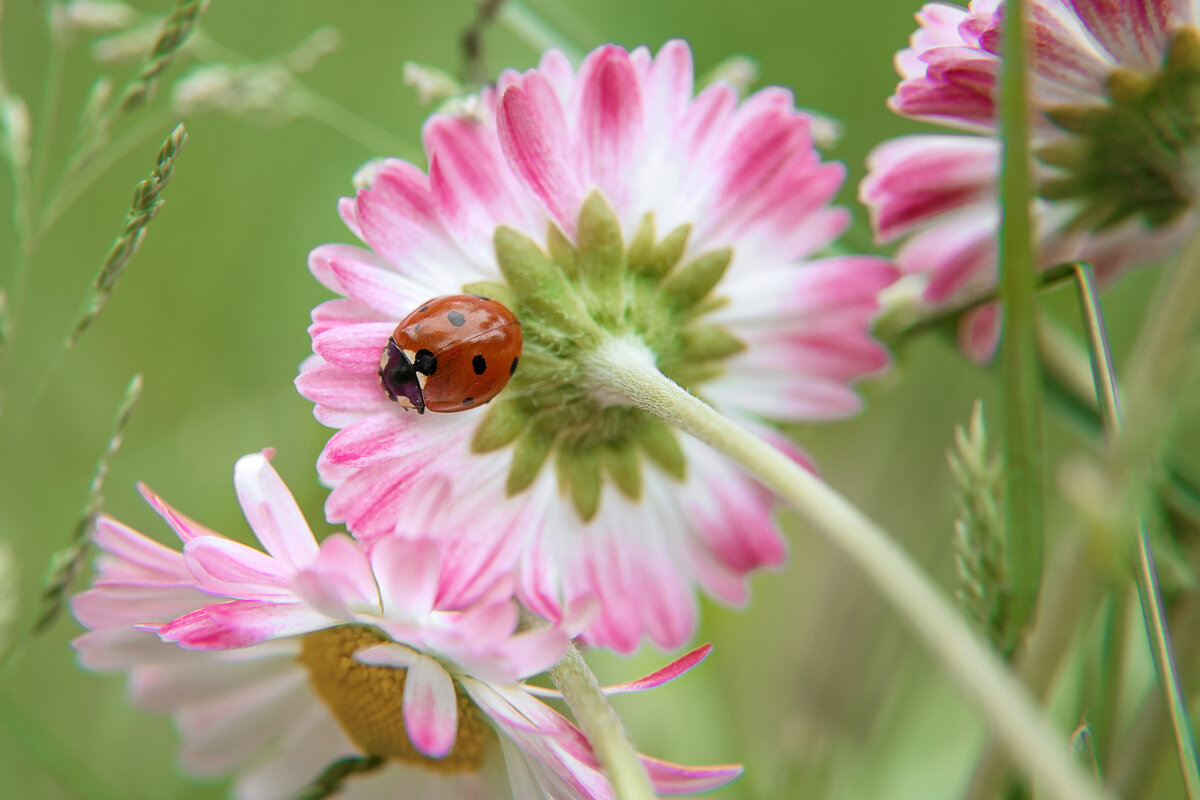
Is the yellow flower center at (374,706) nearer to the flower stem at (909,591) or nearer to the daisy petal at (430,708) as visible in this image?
the daisy petal at (430,708)

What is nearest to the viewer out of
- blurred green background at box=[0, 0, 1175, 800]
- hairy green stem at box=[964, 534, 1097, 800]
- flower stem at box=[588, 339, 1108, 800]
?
flower stem at box=[588, 339, 1108, 800]

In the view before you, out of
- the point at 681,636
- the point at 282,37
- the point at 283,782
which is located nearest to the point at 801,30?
the point at 282,37

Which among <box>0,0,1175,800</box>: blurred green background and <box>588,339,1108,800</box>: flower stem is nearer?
<box>588,339,1108,800</box>: flower stem

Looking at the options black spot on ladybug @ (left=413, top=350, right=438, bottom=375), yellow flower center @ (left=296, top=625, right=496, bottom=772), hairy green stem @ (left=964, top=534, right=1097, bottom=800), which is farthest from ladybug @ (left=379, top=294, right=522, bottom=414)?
hairy green stem @ (left=964, top=534, right=1097, bottom=800)

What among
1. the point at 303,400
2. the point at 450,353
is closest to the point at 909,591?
the point at 450,353

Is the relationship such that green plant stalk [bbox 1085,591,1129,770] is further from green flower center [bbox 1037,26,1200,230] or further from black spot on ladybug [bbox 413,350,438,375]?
black spot on ladybug [bbox 413,350,438,375]

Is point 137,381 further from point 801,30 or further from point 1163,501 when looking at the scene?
point 801,30
